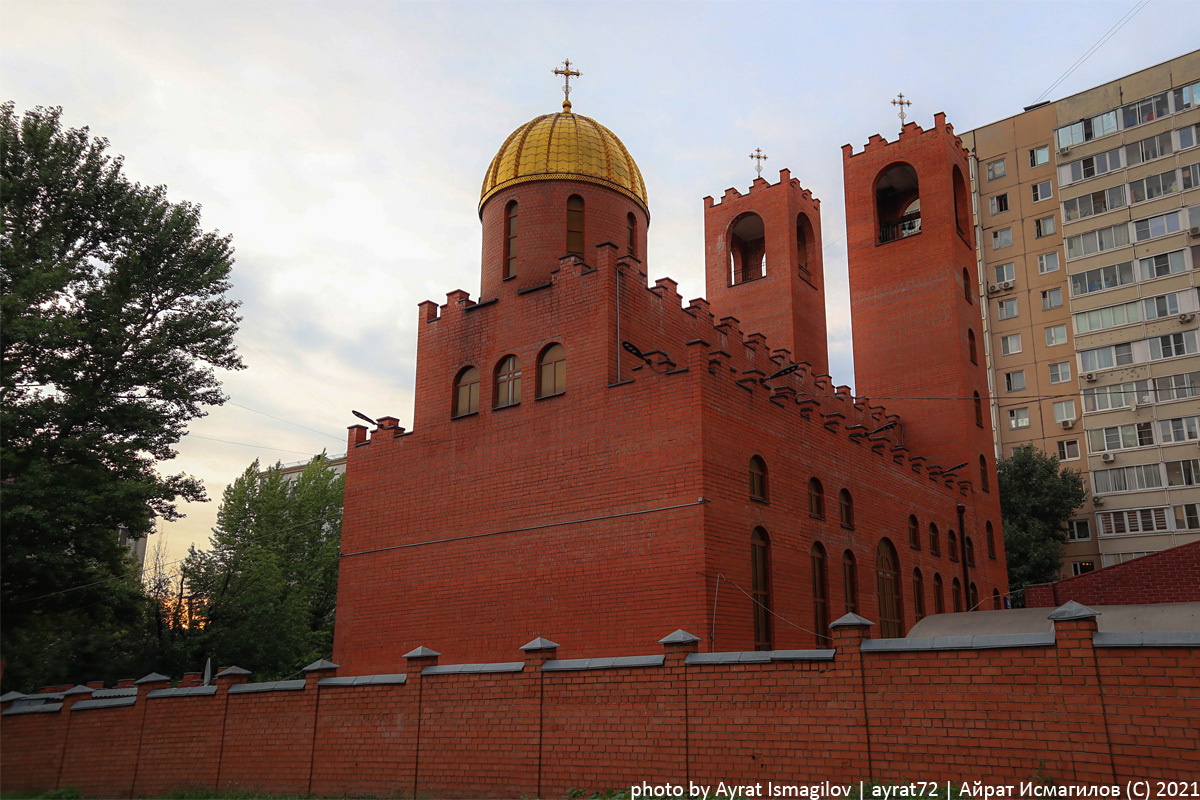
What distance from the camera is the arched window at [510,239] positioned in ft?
74.7

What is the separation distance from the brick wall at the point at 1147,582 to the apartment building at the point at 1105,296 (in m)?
20.3

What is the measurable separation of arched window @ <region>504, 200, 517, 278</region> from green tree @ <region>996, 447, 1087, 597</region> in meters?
26.0

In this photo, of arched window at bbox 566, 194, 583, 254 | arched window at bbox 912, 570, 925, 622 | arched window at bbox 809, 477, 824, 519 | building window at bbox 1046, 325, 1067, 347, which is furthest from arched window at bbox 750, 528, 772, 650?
building window at bbox 1046, 325, 1067, 347

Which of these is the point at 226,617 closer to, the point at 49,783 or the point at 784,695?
the point at 49,783

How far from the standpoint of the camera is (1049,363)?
4753 cm

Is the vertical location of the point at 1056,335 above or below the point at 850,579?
above

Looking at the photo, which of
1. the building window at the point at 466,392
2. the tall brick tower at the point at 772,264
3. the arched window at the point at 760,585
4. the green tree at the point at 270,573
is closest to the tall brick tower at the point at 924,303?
the tall brick tower at the point at 772,264

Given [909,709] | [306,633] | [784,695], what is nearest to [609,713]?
[784,695]

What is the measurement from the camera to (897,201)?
3578 cm

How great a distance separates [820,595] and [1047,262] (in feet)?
116

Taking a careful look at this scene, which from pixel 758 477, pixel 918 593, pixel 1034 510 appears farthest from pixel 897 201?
pixel 758 477

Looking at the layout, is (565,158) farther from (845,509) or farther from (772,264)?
(845,509)

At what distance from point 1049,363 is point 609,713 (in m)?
42.8

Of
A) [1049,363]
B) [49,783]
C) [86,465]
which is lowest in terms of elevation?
[49,783]
